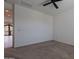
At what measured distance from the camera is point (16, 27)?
236 inches

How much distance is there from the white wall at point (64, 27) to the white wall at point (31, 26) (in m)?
0.52

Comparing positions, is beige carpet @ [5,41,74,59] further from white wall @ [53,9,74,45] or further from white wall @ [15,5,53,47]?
white wall @ [53,9,74,45]

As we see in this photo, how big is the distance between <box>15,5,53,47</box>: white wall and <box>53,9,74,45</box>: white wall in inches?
20.6

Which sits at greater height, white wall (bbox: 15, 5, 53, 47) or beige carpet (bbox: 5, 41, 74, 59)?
white wall (bbox: 15, 5, 53, 47)

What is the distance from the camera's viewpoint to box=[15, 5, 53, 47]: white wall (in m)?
6.10

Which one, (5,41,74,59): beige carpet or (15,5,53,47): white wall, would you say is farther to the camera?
(15,5,53,47): white wall

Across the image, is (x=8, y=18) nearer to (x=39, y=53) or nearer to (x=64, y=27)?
(x=39, y=53)

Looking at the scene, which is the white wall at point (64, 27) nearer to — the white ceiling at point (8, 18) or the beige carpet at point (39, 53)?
the beige carpet at point (39, 53)

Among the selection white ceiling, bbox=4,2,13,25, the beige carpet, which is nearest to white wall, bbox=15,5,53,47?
white ceiling, bbox=4,2,13,25

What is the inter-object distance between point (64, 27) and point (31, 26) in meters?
2.40

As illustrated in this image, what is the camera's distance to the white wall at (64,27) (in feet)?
22.8
